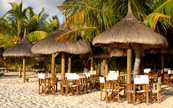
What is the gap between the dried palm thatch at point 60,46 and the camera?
7.92m

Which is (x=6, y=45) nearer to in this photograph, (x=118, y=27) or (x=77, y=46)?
(x=77, y=46)

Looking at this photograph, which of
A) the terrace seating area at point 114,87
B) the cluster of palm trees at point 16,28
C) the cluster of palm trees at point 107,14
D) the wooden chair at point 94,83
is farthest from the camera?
the cluster of palm trees at point 16,28

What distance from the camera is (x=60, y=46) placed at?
26.0 feet

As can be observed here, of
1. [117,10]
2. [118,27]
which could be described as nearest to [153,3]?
[117,10]

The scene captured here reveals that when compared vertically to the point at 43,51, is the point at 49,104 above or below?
below

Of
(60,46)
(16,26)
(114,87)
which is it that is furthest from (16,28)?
(114,87)

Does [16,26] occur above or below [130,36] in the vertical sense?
above

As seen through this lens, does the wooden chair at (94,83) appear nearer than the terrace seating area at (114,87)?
No

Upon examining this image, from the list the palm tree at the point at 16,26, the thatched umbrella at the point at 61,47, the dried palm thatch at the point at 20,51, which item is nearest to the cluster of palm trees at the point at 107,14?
the thatched umbrella at the point at 61,47

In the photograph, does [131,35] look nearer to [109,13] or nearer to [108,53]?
[109,13]

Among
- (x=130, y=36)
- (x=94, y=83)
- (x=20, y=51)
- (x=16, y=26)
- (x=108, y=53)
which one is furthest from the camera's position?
(x=16, y=26)

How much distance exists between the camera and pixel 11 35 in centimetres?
1775

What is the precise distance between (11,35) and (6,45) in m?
1.83

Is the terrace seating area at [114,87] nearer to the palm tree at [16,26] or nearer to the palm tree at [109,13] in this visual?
the palm tree at [109,13]
